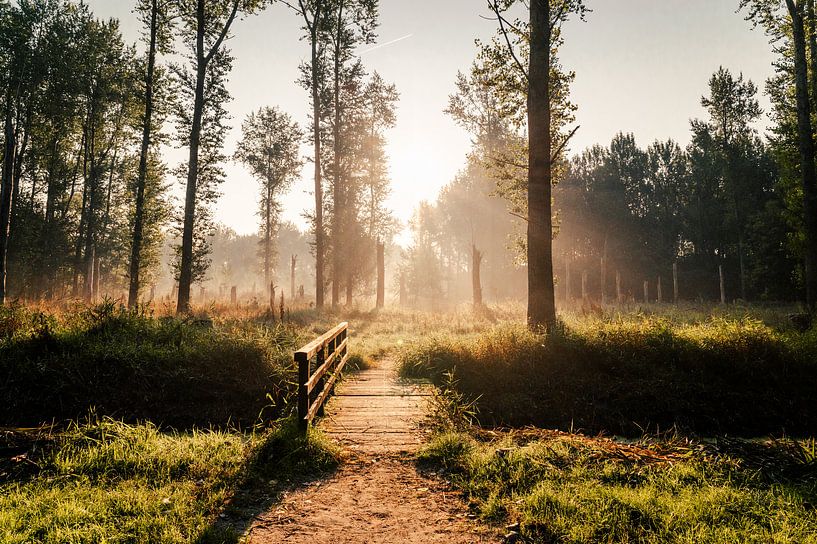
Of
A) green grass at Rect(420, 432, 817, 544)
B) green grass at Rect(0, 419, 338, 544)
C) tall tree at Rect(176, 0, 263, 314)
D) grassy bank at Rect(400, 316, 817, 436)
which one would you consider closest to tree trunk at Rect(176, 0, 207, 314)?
tall tree at Rect(176, 0, 263, 314)

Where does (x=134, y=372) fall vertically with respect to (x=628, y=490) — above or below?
above

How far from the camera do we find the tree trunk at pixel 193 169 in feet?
57.1

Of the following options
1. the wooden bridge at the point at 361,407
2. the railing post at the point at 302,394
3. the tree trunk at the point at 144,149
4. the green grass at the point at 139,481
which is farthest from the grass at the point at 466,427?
the tree trunk at the point at 144,149

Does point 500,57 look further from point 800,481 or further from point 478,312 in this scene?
point 478,312

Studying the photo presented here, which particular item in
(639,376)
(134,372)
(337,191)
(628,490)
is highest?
(337,191)

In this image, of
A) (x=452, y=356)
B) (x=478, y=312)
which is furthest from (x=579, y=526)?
(x=478, y=312)

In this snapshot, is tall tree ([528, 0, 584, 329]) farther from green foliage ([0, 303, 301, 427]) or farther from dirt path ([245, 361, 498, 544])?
green foliage ([0, 303, 301, 427])

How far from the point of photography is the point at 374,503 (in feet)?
13.0

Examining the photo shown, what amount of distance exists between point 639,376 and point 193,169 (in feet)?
59.9

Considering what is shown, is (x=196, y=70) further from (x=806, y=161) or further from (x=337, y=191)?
(x=806, y=161)

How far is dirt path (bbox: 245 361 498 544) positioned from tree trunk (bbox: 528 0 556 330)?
18.3ft

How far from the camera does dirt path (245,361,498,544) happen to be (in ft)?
11.1

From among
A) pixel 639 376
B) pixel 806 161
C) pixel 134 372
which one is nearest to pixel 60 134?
pixel 134 372

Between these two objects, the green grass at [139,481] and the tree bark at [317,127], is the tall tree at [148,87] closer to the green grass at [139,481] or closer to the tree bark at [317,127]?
the tree bark at [317,127]
